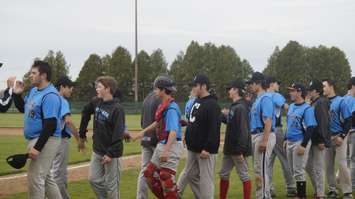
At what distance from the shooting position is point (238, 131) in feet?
29.0

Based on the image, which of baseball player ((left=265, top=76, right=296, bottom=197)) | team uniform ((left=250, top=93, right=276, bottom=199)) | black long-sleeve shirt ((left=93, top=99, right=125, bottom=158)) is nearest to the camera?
black long-sleeve shirt ((left=93, top=99, right=125, bottom=158))

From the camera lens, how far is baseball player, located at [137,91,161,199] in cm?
860

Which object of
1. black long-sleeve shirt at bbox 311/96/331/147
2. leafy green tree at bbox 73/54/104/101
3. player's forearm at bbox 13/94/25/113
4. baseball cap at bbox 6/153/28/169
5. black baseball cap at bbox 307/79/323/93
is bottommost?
baseball cap at bbox 6/153/28/169

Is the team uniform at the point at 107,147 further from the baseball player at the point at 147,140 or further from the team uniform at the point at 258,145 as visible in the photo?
the team uniform at the point at 258,145

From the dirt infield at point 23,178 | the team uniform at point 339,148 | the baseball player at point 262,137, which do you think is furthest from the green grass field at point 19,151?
the team uniform at point 339,148

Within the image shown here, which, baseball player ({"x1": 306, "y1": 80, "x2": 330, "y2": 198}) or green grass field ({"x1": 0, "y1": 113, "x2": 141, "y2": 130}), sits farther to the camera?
green grass field ({"x1": 0, "y1": 113, "x2": 141, "y2": 130})

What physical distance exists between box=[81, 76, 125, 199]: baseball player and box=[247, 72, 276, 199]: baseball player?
257cm

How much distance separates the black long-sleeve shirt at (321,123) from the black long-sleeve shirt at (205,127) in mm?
2317

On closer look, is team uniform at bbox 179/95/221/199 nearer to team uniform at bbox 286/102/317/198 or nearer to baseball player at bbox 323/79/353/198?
team uniform at bbox 286/102/317/198

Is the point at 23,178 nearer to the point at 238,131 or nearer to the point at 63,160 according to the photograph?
the point at 63,160

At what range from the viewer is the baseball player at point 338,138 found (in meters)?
10.2

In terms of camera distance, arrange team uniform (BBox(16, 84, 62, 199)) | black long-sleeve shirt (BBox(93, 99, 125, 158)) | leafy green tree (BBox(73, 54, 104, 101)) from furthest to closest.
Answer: leafy green tree (BBox(73, 54, 104, 101))
black long-sleeve shirt (BBox(93, 99, 125, 158))
team uniform (BBox(16, 84, 62, 199))

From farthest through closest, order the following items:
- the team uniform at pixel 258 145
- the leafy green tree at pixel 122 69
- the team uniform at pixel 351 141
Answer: the leafy green tree at pixel 122 69
the team uniform at pixel 351 141
the team uniform at pixel 258 145

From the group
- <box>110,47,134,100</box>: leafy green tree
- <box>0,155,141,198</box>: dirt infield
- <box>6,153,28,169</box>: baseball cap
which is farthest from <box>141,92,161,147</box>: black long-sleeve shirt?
<box>110,47,134,100</box>: leafy green tree
